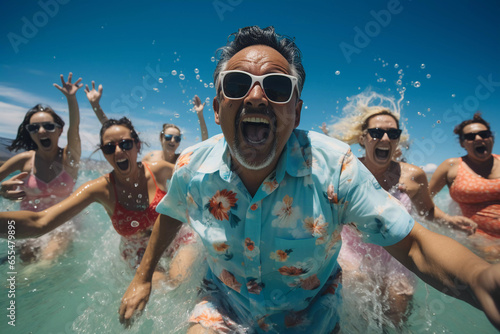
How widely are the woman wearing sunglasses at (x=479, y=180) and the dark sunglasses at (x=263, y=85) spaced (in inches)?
182

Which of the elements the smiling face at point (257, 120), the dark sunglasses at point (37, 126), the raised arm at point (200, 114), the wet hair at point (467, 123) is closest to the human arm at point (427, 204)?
the wet hair at point (467, 123)

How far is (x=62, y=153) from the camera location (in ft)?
16.6

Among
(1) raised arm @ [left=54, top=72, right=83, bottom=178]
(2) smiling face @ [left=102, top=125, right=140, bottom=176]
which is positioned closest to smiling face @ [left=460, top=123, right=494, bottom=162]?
(2) smiling face @ [left=102, top=125, right=140, bottom=176]

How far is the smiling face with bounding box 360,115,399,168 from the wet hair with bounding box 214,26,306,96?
219 cm

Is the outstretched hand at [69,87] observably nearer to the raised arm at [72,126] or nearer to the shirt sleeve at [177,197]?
the raised arm at [72,126]

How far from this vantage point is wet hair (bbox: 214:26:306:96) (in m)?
1.94

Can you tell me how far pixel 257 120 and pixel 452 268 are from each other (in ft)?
3.98

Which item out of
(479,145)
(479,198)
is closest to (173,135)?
(479,145)

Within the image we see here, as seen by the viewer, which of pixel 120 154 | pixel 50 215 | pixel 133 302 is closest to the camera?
pixel 133 302

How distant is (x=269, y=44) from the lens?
195cm

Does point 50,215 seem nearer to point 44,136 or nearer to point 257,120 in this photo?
point 257,120

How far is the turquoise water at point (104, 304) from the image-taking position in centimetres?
261

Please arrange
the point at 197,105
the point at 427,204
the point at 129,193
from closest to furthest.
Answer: the point at 129,193 < the point at 427,204 < the point at 197,105

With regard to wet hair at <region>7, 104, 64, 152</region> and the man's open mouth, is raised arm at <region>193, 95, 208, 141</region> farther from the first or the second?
the man's open mouth
